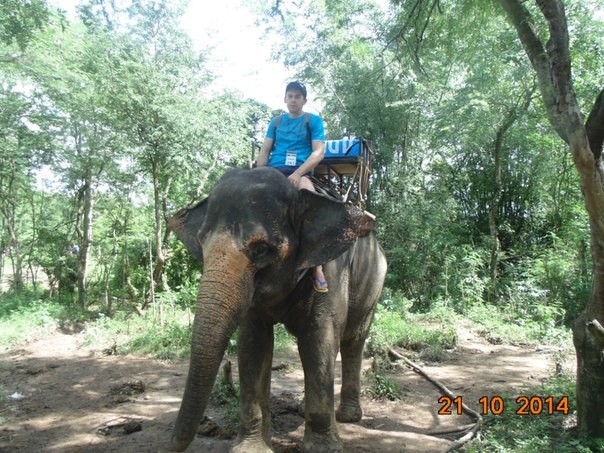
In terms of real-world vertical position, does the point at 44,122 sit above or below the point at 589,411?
above

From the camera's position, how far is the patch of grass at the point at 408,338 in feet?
28.3

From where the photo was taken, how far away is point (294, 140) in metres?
4.55

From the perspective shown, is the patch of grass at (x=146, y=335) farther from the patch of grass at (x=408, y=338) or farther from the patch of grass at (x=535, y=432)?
the patch of grass at (x=535, y=432)

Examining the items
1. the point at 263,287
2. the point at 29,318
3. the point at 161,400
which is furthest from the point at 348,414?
the point at 29,318

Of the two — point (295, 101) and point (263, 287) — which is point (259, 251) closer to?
point (263, 287)

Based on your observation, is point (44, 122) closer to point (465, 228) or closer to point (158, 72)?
point (158, 72)

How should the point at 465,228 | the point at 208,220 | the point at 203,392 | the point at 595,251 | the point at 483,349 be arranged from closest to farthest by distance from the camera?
the point at 203,392 → the point at 208,220 → the point at 595,251 → the point at 483,349 → the point at 465,228

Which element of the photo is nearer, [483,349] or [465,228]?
[483,349]

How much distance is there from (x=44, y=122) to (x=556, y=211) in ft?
52.6

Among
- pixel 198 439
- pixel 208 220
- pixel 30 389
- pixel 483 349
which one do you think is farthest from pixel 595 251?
pixel 30 389

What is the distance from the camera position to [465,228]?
16.2m

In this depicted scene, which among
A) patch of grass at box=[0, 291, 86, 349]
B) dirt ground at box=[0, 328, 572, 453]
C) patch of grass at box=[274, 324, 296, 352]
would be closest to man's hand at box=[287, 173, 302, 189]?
dirt ground at box=[0, 328, 572, 453]

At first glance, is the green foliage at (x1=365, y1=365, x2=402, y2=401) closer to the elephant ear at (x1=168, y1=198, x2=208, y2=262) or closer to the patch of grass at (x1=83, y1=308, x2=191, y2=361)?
the elephant ear at (x1=168, y1=198, x2=208, y2=262)
